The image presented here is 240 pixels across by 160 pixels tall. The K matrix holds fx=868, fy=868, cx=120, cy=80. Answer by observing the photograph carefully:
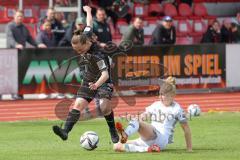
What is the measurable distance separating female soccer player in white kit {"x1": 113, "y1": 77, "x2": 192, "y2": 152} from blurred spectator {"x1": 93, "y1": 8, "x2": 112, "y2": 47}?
10704 millimetres

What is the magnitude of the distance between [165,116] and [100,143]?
→ 197cm

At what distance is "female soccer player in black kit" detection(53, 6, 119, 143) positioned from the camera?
1324cm

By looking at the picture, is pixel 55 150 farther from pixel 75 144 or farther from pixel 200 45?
pixel 200 45

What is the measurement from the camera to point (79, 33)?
13414mm

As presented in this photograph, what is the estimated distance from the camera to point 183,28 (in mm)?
29922

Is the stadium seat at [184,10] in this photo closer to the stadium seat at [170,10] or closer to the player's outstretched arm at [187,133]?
the stadium seat at [170,10]

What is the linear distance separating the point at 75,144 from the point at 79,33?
76.0 inches

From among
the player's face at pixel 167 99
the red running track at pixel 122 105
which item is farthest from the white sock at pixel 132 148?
the red running track at pixel 122 105


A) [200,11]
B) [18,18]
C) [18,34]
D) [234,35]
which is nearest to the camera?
[18,18]

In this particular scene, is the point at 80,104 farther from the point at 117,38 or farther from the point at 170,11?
the point at 170,11

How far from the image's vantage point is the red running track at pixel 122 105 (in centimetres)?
2036

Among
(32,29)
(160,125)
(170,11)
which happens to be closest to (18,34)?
(32,29)

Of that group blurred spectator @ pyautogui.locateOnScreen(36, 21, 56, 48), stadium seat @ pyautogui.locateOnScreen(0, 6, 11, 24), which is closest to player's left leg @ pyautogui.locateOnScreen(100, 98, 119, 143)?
blurred spectator @ pyautogui.locateOnScreen(36, 21, 56, 48)

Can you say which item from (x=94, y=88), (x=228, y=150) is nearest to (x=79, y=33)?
(x=94, y=88)
